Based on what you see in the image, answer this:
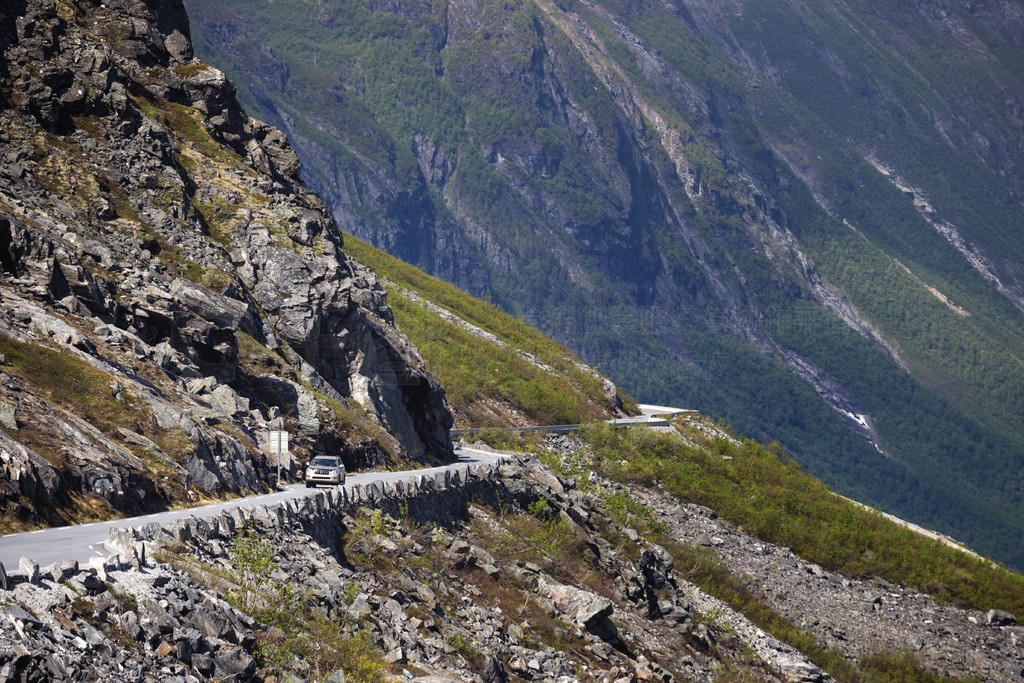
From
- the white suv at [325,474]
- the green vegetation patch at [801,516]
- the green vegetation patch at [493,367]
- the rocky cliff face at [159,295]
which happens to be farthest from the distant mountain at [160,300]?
the green vegetation patch at [493,367]

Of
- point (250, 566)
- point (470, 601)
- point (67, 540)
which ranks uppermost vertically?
point (250, 566)

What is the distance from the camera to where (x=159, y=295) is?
112ft

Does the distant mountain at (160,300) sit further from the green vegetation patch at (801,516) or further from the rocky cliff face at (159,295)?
the green vegetation patch at (801,516)

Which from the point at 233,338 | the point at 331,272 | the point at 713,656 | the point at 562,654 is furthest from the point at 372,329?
the point at 562,654

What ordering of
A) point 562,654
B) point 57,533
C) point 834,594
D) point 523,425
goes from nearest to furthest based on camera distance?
point 57,533 → point 562,654 → point 834,594 → point 523,425

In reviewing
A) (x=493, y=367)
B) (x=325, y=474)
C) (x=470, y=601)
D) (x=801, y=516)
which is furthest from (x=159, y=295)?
(x=493, y=367)

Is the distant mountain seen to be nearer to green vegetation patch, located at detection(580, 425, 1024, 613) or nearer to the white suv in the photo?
the white suv

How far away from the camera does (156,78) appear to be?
50562 mm

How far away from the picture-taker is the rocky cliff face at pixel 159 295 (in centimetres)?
2509

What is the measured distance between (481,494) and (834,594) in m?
28.1

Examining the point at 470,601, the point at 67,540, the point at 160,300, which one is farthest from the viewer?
the point at 160,300

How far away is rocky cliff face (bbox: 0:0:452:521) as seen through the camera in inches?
988

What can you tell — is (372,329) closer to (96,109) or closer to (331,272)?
(331,272)

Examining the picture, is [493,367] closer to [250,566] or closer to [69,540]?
[250,566]
